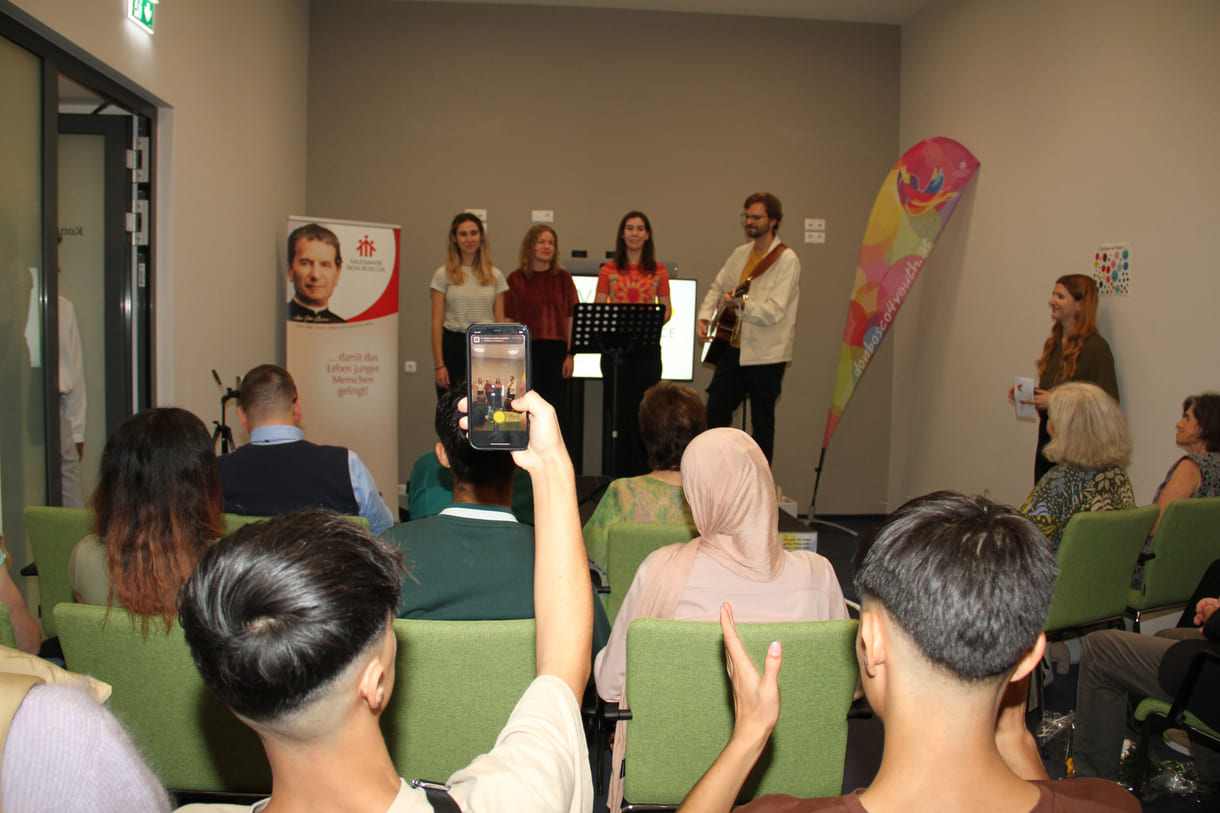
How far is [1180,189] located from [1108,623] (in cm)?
216

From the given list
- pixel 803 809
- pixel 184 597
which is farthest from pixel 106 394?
pixel 803 809

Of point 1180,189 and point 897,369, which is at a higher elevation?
point 1180,189

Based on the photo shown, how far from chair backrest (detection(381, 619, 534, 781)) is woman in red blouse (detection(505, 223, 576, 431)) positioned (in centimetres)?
395

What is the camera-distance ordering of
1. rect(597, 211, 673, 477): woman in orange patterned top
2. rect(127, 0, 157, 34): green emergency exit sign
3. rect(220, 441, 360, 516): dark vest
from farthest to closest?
1. rect(597, 211, 673, 477): woman in orange patterned top
2. rect(127, 0, 157, 34): green emergency exit sign
3. rect(220, 441, 360, 516): dark vest

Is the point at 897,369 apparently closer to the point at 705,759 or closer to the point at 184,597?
the point at 705,759

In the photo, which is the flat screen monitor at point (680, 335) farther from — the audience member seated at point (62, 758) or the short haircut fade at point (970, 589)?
the audience member seated at point (62, 758)

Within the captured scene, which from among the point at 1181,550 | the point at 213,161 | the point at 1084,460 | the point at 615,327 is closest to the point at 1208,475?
the point at 1181,550

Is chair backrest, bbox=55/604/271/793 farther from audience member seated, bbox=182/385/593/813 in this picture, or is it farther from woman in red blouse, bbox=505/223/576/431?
woman in red blouse, bbox=505/223/576/431

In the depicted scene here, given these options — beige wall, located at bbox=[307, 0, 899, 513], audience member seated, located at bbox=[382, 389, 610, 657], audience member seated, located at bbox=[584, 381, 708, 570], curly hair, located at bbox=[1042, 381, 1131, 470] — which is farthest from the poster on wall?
curly hair, located at bbox=[1042, 381, 1131, 470]

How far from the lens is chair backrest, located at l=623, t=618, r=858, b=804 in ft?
4.94

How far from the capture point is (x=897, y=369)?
21.2 ft

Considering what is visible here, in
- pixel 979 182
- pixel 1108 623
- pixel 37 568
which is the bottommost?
pixel 1108 623

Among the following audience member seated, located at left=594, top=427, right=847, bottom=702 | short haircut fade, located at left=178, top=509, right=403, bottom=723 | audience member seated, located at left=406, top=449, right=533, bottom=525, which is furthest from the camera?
audience member seated, located at left=406, top=449, right=533, bottom=525

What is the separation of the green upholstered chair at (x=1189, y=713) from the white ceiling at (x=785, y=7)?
520 centimetres
